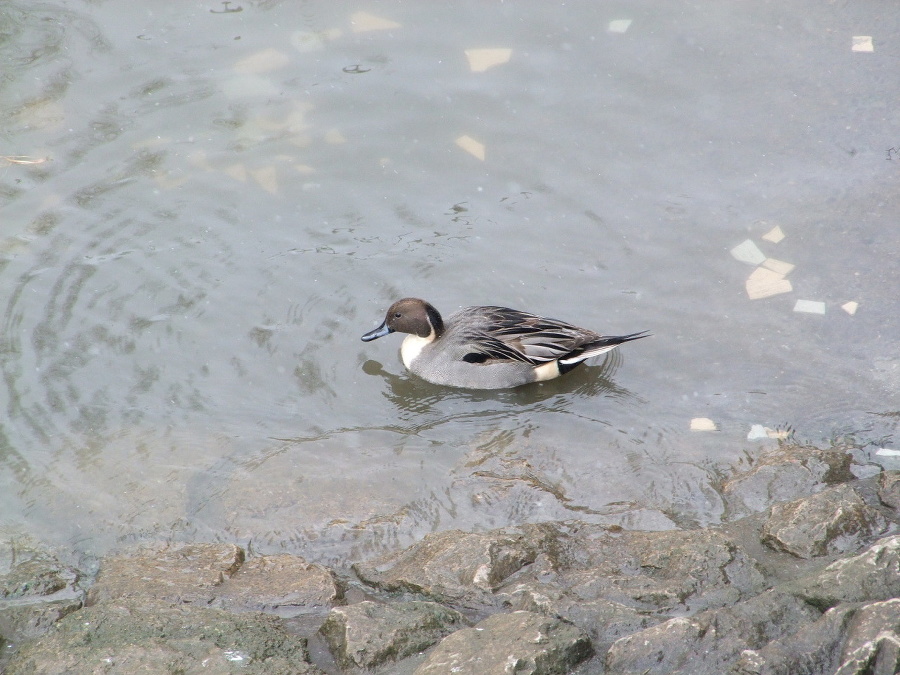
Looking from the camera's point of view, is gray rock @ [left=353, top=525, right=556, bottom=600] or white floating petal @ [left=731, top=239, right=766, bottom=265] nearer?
gray rock @ [left=353, top=525, right=556, bottom=600]

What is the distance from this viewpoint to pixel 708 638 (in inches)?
127

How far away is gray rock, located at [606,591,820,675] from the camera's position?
3.16m

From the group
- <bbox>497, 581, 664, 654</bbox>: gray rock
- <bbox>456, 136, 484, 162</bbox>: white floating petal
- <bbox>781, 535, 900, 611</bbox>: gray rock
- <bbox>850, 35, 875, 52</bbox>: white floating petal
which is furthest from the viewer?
<bbox>850, 35, 875, 52</bbox>: white floating petal

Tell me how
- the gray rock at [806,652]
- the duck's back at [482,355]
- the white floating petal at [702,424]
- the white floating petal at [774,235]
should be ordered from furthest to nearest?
the white floating petal at [774,235], the duck's back at [482,355], the white floating petal at [702,424], the gray rock at [806,652]

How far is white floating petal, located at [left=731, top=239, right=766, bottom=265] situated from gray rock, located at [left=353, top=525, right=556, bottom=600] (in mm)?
3496

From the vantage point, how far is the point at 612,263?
7223 millimetres

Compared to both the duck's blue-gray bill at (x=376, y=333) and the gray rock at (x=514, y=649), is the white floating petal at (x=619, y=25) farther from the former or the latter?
the gray rock at (x=514, y=649)

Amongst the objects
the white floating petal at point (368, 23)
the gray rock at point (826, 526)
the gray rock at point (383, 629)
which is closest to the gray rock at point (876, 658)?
the gray rock at point (826, 526)

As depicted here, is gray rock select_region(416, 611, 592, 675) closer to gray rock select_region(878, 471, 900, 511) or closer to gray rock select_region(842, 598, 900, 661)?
gray rock select_region(842, 598, 900, 661)

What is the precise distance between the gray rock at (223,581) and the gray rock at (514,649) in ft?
3.51

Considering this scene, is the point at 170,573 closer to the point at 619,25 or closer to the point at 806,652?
the point at 806,652

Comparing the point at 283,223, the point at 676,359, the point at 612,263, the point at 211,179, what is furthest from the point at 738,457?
the point at 211,179

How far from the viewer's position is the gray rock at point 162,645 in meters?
3.59

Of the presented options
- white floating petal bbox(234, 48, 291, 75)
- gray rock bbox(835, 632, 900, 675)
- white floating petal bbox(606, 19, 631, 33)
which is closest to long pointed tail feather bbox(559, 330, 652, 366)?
gray rock bbox(835, 632, 900, 675)
